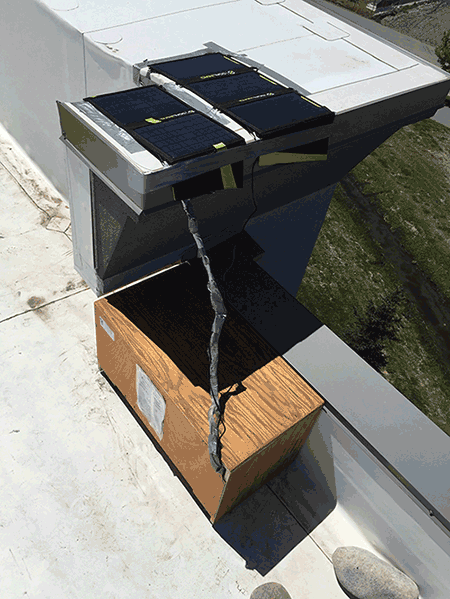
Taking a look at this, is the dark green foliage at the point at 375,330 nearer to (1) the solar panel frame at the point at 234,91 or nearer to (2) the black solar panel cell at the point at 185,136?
(1) the solar panel frame at the point at 234,91

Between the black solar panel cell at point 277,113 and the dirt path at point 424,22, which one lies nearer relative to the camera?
the black solar panel cell at point 277,113

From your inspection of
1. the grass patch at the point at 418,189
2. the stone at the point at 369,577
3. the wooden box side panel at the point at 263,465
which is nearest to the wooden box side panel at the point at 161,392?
the wooden box side panel at the point at 263,465

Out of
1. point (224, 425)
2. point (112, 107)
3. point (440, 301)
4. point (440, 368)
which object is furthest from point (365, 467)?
point (440, 301)

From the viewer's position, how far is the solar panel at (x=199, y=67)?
12.1ft

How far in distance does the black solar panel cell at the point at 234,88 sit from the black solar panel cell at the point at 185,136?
396 millimetres

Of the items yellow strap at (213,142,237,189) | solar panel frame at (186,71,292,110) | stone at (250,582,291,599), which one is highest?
solar panel frame at (186,71,292,110)

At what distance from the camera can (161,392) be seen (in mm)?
3469

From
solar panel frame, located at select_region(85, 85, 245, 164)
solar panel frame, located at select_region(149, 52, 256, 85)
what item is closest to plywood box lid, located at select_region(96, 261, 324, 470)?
solar panel frame, located at select_region(85, 85, 245, 164)

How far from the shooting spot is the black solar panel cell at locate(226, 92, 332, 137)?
10.6ft

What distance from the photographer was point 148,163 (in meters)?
2.75

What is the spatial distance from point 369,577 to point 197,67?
425 cm

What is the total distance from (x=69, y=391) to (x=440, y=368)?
1578 cm

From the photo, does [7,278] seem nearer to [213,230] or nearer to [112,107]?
[213,230]

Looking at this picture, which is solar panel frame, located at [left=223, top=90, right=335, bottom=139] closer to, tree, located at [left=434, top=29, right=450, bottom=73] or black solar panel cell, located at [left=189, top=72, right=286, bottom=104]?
black solar panel cell, located at [left=189, top=72, right=286, bottom=104]
